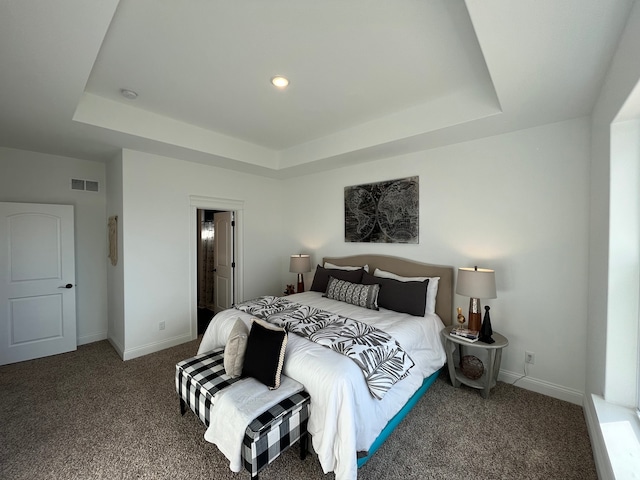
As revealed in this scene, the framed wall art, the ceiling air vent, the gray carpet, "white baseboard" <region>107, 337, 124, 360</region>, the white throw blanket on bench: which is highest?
the ceiling air vent

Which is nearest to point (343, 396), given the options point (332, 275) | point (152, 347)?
point (332, 275)

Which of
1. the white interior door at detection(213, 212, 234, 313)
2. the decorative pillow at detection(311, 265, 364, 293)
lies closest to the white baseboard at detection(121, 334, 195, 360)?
the white interior door at detection(213, 212, 234, 313)

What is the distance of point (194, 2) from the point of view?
5.03 ft

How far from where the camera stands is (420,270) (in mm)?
3254

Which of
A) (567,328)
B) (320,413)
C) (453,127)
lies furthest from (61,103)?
(567,328)

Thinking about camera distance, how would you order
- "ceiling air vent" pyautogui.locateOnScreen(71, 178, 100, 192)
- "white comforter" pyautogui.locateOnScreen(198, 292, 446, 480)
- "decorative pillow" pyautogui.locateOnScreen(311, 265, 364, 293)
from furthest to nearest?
1. "ceiling air vent" pyautogui.locateOnScreen(71, 178, 100, 192)
2. "decorative pillow" pyautogui.locateOnScreen(311, 265, 364, 293)
3. "white comforter" pyautogui.locateOnScreen(198, 292, 446, 480)

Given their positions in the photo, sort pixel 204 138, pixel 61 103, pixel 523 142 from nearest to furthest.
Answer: pixel 61 103, pixel 523 142, pixel 204 138

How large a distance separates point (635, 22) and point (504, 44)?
52 centimetres

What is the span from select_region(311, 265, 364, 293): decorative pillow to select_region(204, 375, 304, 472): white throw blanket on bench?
182 centimetres

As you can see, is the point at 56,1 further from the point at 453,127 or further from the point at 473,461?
the point at 473,461

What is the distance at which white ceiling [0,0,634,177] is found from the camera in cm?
145

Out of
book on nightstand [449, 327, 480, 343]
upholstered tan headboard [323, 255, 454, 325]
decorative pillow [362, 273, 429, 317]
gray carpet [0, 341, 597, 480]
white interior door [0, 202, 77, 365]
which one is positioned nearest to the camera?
gray carpet [0, 341, 597, 480]

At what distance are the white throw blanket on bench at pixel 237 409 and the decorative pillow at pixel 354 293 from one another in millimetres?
1426

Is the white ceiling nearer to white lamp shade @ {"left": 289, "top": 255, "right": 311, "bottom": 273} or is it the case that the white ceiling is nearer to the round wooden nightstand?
white lamp shade @ {"left": 289, "top": 255, "right": 311, "bottom": 273}
